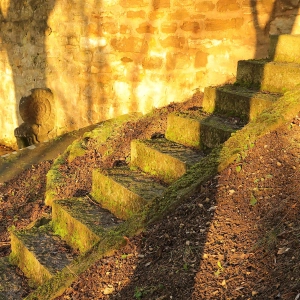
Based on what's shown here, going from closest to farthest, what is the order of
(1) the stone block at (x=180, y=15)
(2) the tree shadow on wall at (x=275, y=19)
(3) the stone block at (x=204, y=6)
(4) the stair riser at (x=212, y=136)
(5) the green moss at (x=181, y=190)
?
(5) the green moss at (x=181, y=190) → (4) the stair riser at (x=212, y=136) → (2) the tree shadow on wall at (x=275, y=19) → (3) the stone block at (x=204, y=6) → (1) the stone block at (x=180, y=15)

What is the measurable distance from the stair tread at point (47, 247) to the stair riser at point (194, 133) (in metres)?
1.44

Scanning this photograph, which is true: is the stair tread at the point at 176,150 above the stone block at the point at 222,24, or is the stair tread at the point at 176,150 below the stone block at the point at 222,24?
below

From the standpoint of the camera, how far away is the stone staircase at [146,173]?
354cm

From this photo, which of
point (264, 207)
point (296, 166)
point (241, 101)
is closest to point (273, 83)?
point (241, 101)

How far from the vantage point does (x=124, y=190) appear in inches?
144

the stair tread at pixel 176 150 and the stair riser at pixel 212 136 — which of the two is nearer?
the stair tread at pixel 176 150

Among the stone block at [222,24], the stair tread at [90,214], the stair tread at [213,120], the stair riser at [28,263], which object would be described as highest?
the stone block at [222,24]

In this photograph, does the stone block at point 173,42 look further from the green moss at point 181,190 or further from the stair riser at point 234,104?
the green moss at point 181,190

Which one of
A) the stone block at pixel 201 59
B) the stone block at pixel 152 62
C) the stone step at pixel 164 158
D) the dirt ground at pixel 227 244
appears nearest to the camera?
the dirt ground at pixel 227 244

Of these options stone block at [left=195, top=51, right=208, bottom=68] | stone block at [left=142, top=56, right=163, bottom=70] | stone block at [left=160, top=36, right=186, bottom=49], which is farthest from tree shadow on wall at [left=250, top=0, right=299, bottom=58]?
stone block at [left=142, top=56, right=163, bottom=70]

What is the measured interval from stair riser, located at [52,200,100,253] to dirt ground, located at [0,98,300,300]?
1.60 ft

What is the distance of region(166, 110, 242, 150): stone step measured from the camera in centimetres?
398

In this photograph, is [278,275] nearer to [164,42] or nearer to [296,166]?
[296,166]

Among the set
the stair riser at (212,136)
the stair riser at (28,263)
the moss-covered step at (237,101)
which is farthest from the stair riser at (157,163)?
the stair riser at (28,263)
